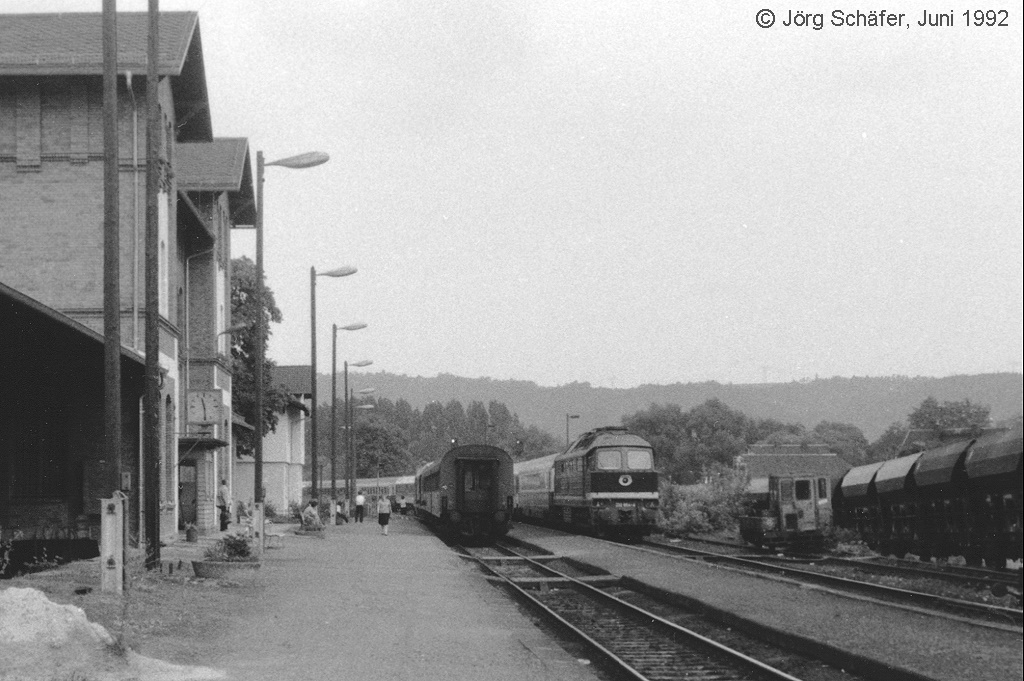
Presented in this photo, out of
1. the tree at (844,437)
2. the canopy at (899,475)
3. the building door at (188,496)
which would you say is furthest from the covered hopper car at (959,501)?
the tree at (844,437)

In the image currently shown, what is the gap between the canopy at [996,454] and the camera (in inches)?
76.4

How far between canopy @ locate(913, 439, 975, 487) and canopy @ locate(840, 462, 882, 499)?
4.76 ft

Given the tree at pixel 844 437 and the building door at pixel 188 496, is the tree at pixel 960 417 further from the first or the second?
the tree at pixel 844 437

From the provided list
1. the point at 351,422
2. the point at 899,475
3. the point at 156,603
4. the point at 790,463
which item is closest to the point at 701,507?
the point at 790,463

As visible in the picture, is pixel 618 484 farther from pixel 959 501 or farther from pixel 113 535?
pixel 959 501

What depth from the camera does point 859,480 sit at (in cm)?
562

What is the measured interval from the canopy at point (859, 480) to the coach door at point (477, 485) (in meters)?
31.0

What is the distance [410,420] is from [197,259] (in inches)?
6145

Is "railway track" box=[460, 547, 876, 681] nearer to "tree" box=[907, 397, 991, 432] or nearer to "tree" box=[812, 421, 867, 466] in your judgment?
"tree" box=[907, 397, 991, 432]

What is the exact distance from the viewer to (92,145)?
26.8 meters

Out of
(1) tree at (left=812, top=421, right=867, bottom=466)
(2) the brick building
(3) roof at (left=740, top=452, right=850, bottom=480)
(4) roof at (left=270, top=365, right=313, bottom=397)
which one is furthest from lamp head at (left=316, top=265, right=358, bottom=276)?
(1) tree at (left=812, top=421, right=867, bottom=466)

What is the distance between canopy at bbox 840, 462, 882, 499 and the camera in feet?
15.8

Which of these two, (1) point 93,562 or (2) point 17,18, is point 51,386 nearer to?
(1) point 93,562

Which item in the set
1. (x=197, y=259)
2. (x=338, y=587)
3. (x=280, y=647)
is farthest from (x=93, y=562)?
(x=197, y=259)
